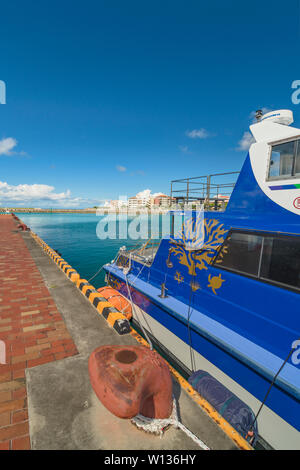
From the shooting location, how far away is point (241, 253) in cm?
433

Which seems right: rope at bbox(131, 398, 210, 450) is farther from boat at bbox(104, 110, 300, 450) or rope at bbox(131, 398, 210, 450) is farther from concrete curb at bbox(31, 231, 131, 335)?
concrete curb at bbox(31, 231, 131, 335)

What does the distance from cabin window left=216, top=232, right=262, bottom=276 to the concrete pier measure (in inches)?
95.0

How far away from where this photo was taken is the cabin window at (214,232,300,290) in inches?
143

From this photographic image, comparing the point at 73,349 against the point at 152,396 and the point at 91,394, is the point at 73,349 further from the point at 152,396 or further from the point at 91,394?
the point at 152,396

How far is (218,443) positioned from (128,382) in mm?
1129

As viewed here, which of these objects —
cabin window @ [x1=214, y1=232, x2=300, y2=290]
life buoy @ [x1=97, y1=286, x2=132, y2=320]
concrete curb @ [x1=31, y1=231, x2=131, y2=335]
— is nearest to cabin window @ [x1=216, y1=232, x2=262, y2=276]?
cabin window @ [x1=214, y1=232, x2=300, y2=290]

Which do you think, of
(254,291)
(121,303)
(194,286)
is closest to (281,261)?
(254,291)

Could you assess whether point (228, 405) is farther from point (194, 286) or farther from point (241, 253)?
point (241, 253)

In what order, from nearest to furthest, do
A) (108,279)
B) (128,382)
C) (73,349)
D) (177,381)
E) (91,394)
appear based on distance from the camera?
(128,382)
(91,394)
(177,381)
(73,349)
(108,279)

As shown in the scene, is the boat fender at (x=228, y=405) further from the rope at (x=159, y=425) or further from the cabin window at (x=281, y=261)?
the cabin window at (x=281, y=261)

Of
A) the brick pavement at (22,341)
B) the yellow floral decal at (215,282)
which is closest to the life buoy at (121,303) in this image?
the brick pavement at (22,341)

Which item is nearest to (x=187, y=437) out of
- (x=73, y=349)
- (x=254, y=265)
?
(x=73, y=349)

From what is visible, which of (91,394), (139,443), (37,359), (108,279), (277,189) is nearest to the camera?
(139,443)

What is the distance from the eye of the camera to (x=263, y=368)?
130 inches
